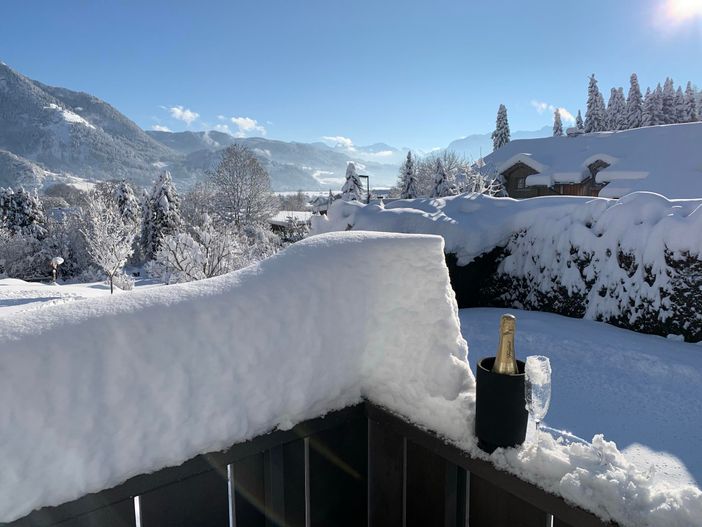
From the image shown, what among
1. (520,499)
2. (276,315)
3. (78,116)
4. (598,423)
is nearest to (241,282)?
(276,315)

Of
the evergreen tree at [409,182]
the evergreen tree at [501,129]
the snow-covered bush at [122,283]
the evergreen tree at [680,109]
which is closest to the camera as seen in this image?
the snow-covered bush at [122,283]

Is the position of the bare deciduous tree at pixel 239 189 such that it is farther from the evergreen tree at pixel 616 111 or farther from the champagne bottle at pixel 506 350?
the champagne bottle at pixel 506 350

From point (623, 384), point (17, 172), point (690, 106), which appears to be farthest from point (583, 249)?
point (17, 172)

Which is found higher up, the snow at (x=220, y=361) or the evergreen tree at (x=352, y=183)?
the evergreen tree at (x=352, y=183)

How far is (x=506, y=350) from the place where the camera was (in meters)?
1.50

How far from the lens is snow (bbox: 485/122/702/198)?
1723 centimetres

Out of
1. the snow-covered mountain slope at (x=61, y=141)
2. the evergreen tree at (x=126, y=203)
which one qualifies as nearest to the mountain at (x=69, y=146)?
the snow-covered mountain slope at (x=61, y=141)

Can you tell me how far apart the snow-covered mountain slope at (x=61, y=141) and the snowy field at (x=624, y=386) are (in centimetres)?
14469

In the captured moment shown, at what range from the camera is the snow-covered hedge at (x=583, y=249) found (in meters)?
6.17

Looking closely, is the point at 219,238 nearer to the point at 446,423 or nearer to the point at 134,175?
the point at 446,423

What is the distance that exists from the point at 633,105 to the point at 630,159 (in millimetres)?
23860

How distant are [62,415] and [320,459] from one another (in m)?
1.03

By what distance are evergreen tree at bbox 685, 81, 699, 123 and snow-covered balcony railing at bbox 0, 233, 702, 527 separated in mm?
43627

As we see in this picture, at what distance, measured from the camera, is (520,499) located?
4.99ft
